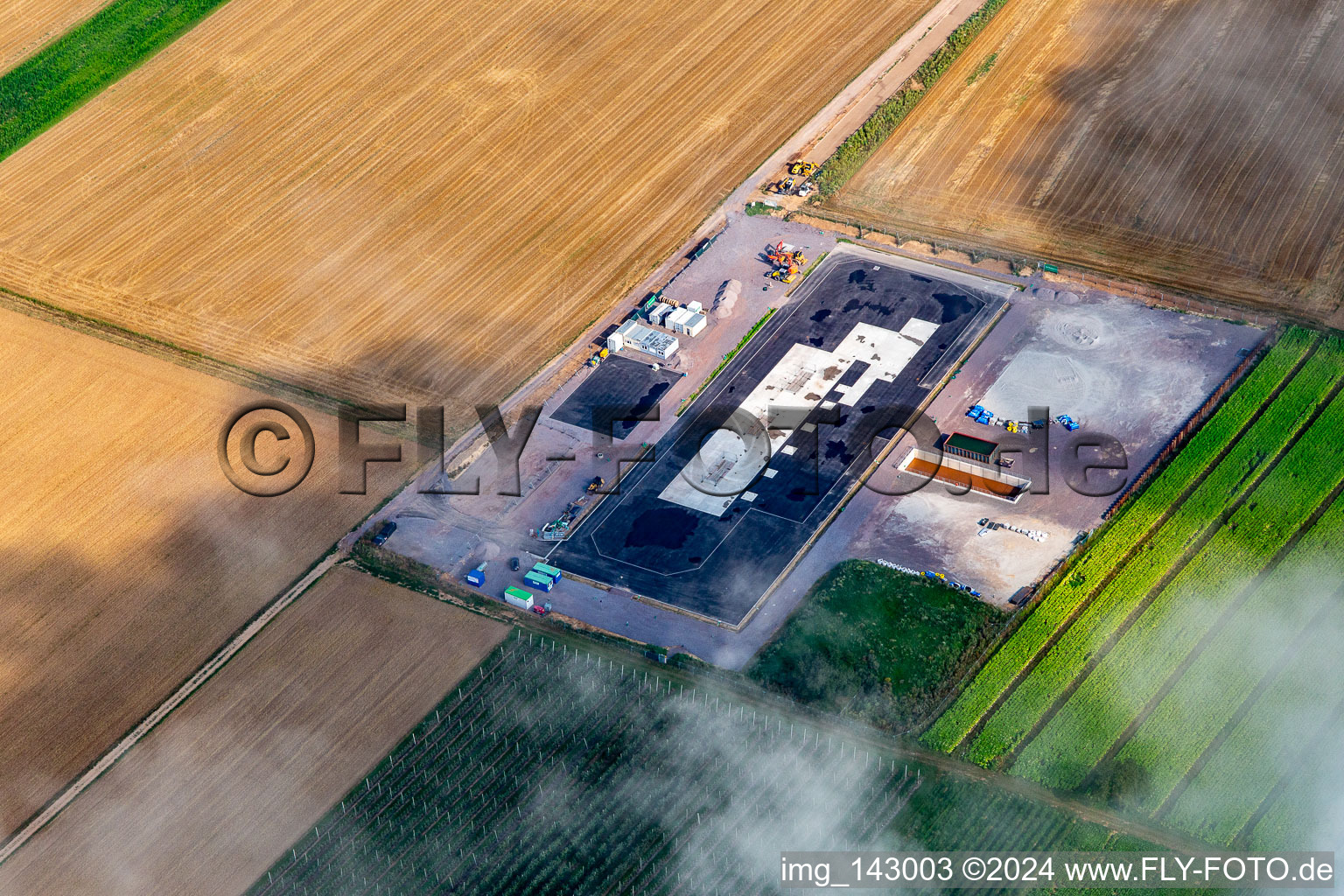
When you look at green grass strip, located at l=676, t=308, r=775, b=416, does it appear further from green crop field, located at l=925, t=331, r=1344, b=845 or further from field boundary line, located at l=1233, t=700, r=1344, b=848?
field boundary line, located at l=1233, t=700, r=1344, b=848

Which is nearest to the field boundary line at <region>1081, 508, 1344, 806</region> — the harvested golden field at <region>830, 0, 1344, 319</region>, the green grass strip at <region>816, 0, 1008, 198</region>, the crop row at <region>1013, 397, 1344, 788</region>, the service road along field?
the crop row at <region>1013, 397, 1344, 788</region>

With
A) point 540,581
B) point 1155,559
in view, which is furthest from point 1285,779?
point 540,581

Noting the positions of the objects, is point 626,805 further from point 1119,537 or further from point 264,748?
point 1119,537

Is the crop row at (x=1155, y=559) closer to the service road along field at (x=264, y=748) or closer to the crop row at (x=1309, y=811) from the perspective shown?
the crop row at (x=1309, y=811)

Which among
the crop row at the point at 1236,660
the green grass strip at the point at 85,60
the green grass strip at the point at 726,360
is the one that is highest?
the green grass strip at the point at 85,60

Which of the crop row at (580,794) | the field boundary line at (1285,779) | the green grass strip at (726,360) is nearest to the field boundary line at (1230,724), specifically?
the field boundary line at (1285,779)

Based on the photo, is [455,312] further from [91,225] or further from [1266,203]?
[1266,203]

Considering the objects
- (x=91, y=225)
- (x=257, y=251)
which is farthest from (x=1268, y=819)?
(x=91, y=225)
